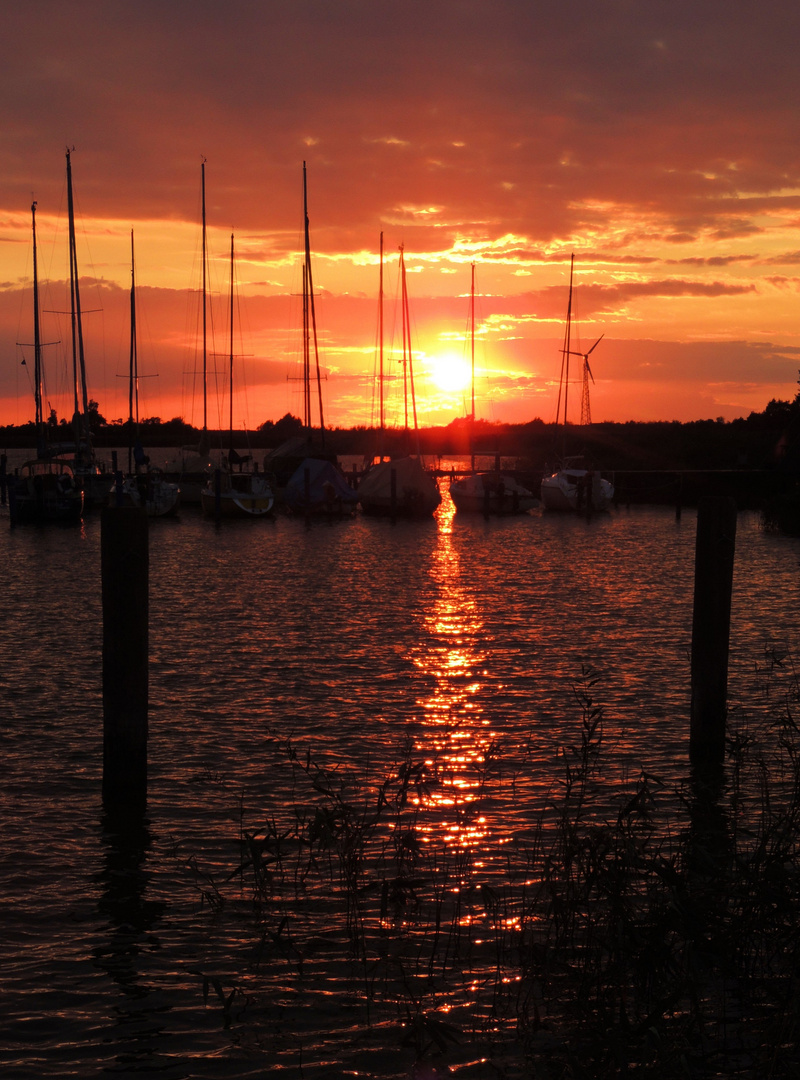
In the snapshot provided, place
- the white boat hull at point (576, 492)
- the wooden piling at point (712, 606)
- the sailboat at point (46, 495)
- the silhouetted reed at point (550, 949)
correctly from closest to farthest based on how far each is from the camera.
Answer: the silhouetted reed at point (550, 949), the wooden piling at point (712, 606), the sailboat at point (46, 495), the white boat hull at point (576, 492)

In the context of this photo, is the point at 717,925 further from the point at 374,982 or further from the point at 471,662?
the point at 471,662

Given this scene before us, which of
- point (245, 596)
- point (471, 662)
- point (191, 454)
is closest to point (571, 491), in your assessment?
point (191, 454)

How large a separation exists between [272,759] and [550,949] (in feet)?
19.9

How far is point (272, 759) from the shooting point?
41.3 ft

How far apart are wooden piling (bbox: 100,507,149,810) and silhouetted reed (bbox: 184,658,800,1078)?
1611 mm

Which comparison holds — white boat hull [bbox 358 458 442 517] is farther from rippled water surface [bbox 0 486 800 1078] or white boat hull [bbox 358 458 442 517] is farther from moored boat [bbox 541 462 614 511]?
rippled water surface [bbox 0 486 800 1078]

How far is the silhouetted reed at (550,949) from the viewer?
5891 millimetres

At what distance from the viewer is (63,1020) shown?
6.68 m

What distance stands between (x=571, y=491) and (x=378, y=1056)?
210 feet

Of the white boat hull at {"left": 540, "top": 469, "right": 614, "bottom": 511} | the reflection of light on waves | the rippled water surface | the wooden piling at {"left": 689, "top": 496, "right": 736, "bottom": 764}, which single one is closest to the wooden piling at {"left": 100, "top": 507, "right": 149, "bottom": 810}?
the rippled water surface

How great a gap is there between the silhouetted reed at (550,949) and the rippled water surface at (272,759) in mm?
70

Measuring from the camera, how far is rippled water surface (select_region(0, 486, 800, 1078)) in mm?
6684

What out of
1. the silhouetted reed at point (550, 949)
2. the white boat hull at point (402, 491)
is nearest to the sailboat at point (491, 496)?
the white boat hull at point (402, 491)

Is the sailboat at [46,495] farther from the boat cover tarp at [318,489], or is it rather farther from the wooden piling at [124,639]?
the wooden piling at [124,639]
